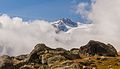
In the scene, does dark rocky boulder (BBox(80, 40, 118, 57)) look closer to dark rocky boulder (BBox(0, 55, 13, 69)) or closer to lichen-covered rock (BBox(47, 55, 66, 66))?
lichen-covered rock (BBox(47, 55, 66, 66))

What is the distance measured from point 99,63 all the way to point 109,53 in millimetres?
32725

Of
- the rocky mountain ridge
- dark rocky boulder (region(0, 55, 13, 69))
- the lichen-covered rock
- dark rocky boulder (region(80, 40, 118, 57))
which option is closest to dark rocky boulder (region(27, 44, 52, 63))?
the rocky mountain ridge

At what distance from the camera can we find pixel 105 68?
327 ft

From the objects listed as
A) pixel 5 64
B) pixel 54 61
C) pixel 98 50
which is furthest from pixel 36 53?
pixel 98 50

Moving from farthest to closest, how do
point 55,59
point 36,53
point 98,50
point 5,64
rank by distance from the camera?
point 98,50, point 36,53, point 5,64, point 55,59

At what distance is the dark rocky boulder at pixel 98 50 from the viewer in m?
144

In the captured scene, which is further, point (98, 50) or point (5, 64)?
point (98, 50)

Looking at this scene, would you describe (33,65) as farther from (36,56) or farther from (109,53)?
(109,53)

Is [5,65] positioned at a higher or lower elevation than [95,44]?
lower

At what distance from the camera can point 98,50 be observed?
145750 millimetres

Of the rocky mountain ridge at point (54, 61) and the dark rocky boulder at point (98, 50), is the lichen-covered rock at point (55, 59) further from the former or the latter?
the dark rocky boulder at point (98, 50)

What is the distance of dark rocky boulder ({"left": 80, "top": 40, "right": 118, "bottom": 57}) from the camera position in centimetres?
14388

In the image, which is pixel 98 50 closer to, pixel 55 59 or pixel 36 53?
pixel 36 53

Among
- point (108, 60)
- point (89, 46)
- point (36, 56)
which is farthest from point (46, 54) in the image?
point (89, 46)
